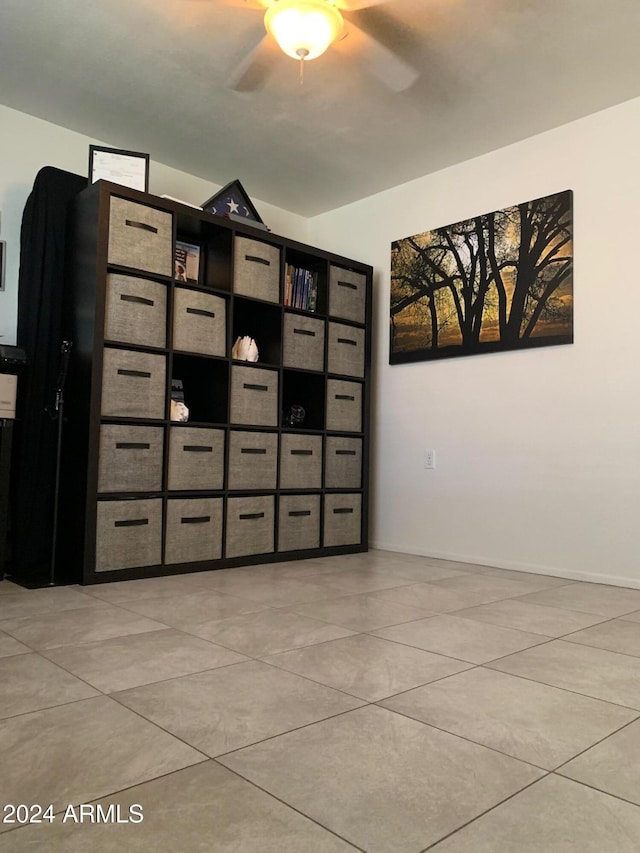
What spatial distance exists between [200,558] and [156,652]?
1.37m

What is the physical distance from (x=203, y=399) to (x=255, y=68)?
160 cm

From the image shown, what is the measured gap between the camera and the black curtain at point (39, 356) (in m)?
3.08

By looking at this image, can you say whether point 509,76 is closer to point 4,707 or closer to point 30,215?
point 30,215

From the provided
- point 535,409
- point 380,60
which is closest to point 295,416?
point 535,409

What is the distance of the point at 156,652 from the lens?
1.79 m

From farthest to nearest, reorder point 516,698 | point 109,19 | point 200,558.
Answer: point 200,558 → point 109,19 → point 516,698

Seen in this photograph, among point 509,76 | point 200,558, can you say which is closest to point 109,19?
point 509,76

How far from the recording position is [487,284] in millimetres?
3609

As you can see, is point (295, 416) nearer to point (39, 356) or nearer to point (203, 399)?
point (203, 399)

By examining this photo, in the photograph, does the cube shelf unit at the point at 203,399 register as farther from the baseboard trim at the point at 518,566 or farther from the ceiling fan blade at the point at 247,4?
the ceiling fan blade at the point at 247,4

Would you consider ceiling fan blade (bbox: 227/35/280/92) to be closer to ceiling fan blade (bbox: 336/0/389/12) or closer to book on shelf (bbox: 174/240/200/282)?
ceiling fan blade (bbox: 336/0/389/12)

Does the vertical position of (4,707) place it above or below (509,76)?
below

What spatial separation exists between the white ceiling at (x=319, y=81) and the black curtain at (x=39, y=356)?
510 millimetres

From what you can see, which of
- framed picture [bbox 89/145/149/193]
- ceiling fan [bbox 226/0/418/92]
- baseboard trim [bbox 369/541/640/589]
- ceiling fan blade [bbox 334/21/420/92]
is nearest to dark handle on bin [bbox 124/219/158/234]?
framed picture [bbox 89/145/149/193]
